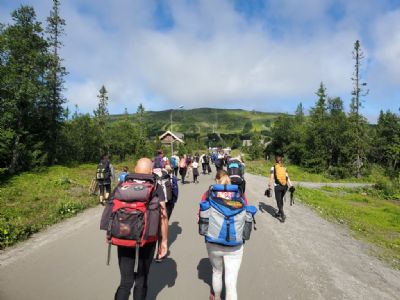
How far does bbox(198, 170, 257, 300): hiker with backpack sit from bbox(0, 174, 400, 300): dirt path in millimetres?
846

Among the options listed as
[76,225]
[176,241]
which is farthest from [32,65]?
[176,241]

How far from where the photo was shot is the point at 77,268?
538 cm


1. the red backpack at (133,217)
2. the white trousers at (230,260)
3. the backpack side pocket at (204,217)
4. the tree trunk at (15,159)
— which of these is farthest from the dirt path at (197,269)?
the tree trunk at (15,159)

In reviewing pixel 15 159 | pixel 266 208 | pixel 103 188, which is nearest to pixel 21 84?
pixel 15 159

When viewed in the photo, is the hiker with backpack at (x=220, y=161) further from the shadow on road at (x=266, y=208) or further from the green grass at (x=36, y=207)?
the green grass at (x=36, y=207)

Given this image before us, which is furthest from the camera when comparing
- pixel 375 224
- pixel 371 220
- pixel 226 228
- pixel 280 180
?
pixel 371 220

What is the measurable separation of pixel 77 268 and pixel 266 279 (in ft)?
10.8

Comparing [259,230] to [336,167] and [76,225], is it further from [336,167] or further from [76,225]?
[336,167]

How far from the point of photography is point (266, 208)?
11555 mm

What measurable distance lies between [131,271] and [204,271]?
2.19 m

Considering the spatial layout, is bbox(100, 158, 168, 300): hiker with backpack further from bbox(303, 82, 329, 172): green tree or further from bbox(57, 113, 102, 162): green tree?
bbox(303, 82, 329, 172): green tree

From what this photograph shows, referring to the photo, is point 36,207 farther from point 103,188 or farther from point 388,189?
point 388,189

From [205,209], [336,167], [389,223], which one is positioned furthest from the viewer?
[336,167]

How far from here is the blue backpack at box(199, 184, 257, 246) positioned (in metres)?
3.63
